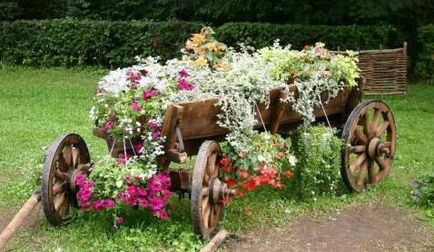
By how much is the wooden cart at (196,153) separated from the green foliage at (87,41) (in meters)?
11.3

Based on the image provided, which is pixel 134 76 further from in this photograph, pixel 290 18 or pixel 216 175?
pixel 290 18

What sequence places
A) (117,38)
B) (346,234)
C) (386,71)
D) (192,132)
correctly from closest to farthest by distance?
(192,132) < (346,234) < (386,71) < (117,38)

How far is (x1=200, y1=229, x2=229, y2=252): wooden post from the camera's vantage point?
16.2ft

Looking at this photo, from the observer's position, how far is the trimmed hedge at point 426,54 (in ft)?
52.8

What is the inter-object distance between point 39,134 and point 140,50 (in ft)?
28.8

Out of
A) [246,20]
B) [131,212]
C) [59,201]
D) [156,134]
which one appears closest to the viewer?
[156,134]

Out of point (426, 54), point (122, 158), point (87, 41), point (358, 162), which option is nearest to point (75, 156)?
point (122, 158)

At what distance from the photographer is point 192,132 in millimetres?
5270

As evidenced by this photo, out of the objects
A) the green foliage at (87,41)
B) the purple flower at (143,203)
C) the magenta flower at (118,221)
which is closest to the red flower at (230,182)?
the purple flower at (143,203)

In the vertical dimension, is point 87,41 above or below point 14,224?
above

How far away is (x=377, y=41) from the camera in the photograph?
52.1 ft

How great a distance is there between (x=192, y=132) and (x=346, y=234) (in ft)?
5.09

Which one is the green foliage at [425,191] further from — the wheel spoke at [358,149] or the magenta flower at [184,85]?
the magenta flower at [184,85]

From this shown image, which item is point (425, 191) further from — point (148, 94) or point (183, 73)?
point (148, 94)
